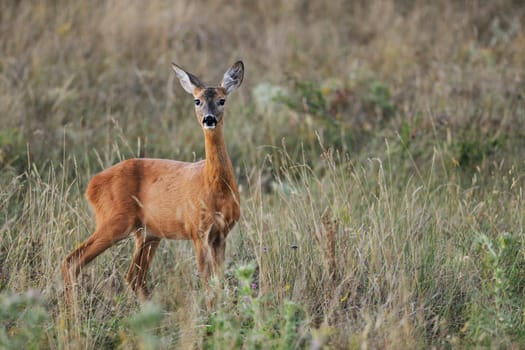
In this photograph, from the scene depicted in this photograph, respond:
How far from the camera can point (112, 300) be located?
5273 millimetres

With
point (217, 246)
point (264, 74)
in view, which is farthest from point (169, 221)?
point (264, 74)

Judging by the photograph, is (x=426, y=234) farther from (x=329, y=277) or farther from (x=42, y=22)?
(x=42, y=22)

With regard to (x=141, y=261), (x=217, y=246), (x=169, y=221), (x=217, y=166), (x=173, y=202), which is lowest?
(x=141, y=261)

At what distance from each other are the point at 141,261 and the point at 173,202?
0.54m

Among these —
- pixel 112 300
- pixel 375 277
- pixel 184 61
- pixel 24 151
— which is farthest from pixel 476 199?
pixel 184 61

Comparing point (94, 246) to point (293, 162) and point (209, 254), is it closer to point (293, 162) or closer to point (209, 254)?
point (209, 254)

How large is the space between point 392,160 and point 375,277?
3.26m

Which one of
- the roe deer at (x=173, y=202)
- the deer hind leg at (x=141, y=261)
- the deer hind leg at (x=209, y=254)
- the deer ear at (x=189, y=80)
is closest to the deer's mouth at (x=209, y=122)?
the roe deer at (x=173, y=202)

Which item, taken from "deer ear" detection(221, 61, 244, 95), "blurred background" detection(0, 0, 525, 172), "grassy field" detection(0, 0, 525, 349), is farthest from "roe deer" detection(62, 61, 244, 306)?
"blurred background" detection(0, 0, 525, 172)

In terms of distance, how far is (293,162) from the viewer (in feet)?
20.8

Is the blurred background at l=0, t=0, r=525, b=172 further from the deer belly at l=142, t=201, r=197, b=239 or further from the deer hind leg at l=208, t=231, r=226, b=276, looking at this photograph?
the deer hind leg at l=208, t=231, r=226, b=276

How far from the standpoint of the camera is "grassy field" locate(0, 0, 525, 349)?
4777mm

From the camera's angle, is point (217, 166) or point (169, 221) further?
point (169, 221)

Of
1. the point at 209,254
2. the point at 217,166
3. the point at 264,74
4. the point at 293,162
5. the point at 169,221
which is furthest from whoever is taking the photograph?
the point at 264,74
